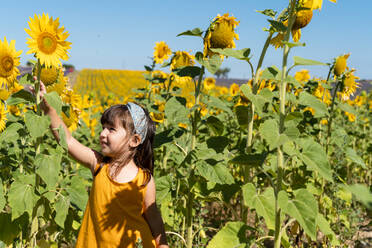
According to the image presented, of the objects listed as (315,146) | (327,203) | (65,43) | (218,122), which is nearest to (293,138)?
(315,146)

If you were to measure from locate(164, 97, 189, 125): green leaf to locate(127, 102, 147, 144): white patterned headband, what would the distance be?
12cm

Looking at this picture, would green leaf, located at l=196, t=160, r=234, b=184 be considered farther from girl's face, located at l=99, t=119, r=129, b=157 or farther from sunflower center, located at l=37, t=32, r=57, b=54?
sunflower center, located at l=37, t=32, r=57, b=54

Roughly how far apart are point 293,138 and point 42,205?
4.66ft

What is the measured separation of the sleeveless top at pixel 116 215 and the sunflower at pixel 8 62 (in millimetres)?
728

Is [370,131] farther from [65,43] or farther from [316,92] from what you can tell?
[65,43]

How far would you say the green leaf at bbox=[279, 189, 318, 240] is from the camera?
133cm

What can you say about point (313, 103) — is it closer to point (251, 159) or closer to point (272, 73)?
point (272, 73)

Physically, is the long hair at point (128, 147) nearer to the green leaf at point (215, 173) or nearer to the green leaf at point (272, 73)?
the green leaf at point (215, 173)

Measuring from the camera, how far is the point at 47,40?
5.93ft

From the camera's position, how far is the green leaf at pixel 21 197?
180 cm

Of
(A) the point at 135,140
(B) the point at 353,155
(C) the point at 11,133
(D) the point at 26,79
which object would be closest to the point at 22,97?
(D) the point at 26,79

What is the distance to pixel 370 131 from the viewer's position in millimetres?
6148

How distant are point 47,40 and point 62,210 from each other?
2.99 feet

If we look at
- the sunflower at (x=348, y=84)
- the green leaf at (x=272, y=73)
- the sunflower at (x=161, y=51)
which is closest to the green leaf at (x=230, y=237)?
the green leaf at (x=272, y=73)
